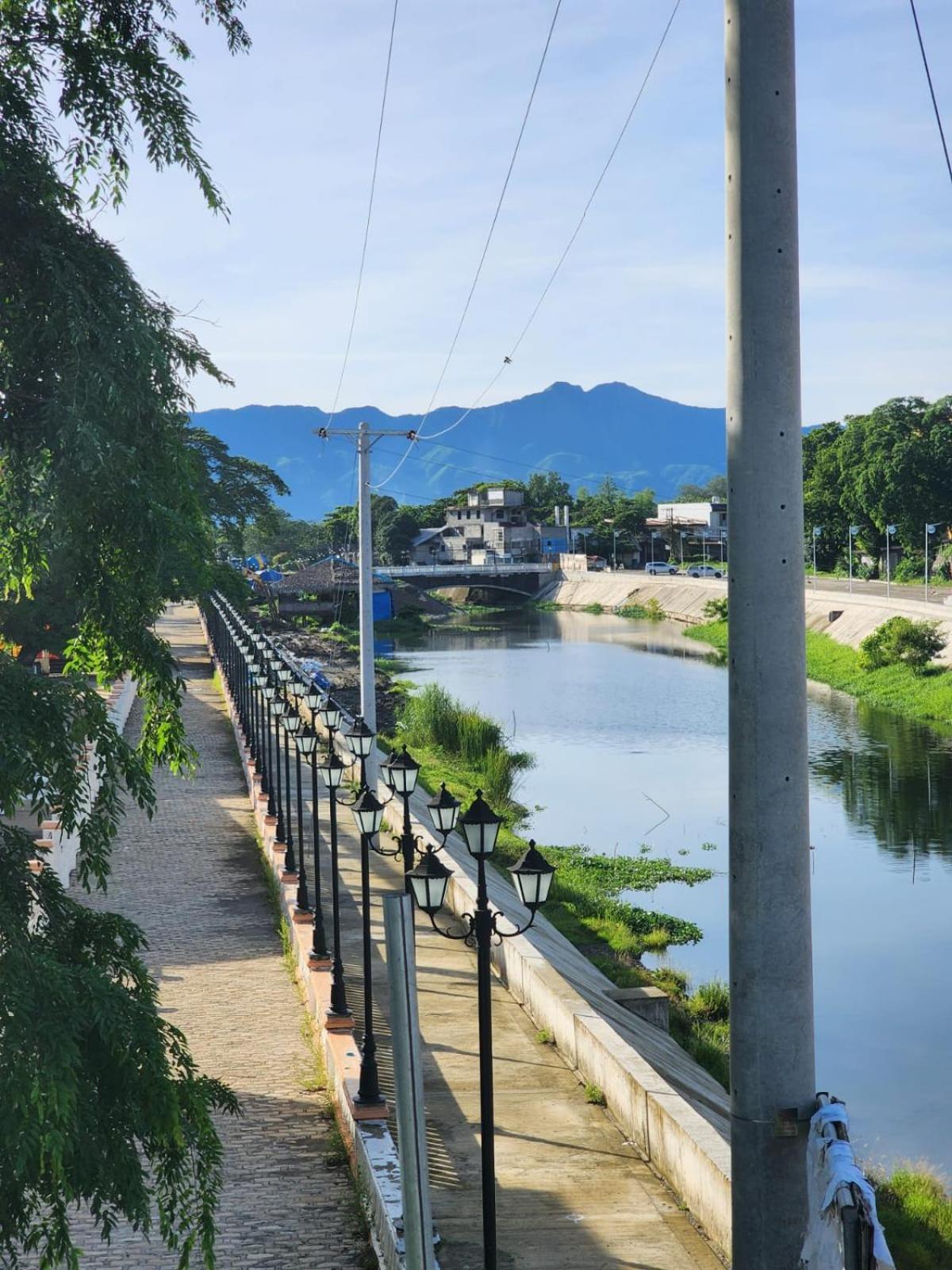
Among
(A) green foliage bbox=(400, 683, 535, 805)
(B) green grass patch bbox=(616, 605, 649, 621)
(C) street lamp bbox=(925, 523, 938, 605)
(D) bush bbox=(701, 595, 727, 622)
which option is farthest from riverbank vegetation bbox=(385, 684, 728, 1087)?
(B) green grass patch bbox=(616, 605, 649, 621)

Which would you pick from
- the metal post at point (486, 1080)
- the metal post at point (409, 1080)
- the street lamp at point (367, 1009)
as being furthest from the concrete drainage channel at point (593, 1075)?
the metal post at point (409, 1080)

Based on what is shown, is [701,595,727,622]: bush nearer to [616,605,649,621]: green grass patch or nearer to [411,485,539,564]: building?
[616,605,649,621]: green grass patch

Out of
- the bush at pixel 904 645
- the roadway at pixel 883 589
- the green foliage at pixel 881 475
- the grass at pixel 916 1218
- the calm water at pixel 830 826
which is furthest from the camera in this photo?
the green foliage at pixel 881 475

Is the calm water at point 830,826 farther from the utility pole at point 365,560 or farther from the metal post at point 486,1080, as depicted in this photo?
the metal post at point 486,1080

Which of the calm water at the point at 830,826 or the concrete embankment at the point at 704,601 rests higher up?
the concrete embankment at the point at 704,601

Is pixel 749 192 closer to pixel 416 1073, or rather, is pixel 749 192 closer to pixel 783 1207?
pixel 416 1073

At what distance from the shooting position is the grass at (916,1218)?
10711 millimetres

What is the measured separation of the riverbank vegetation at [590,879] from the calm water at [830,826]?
0.57 m

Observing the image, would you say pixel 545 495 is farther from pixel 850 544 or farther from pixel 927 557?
pixel 927 557

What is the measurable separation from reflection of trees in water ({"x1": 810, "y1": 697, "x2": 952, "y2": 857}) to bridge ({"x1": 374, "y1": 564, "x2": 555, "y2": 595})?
180 ft

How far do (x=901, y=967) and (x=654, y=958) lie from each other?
339 centimetres

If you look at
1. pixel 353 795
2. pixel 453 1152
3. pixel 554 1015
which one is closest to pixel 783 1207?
pixel 453 1152

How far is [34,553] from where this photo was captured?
5.87 m

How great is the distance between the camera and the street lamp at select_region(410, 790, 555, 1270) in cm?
727
